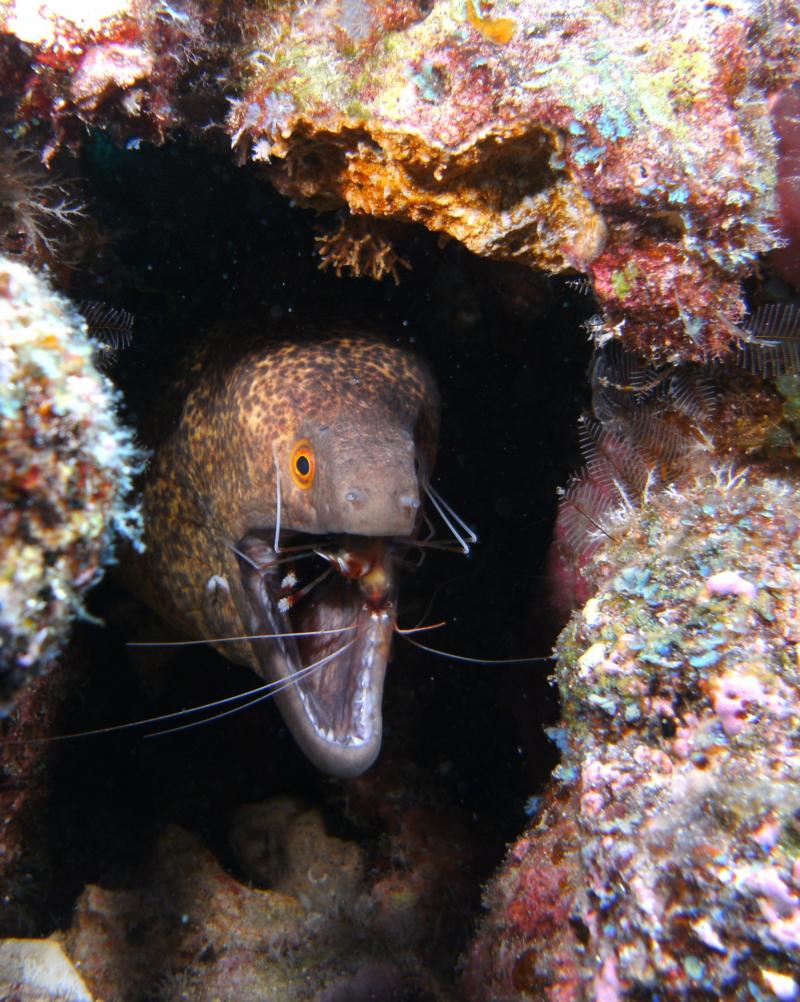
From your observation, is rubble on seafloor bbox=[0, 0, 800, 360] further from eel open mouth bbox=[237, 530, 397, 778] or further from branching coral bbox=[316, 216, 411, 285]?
eel open mouth bbox=[237, 530, 397, 778]

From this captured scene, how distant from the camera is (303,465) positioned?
2.60 metres

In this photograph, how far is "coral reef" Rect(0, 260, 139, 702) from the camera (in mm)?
1180

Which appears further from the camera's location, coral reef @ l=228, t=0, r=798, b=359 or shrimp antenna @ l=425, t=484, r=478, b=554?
shrimp antenna @ l=425, t=484, r=478, b=554

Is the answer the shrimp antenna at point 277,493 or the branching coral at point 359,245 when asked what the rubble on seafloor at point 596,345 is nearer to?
the branching coral at point 359,245

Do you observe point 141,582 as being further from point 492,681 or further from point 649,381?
point 649,381

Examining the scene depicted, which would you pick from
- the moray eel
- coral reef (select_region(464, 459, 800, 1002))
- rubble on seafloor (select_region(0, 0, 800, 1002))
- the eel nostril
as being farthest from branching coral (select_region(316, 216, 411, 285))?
coral reef (select_region(464, 459, 800, 1002))

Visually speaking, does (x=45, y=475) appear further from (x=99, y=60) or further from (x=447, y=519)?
(x=447, y=519)

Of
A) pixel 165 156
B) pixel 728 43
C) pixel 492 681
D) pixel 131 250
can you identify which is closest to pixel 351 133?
pixel 728 43

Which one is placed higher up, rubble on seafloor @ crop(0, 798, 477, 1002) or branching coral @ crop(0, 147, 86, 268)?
branching coral @ crop(0, 147, 86, 268)

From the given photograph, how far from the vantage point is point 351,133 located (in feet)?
6.97

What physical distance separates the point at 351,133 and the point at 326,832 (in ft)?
11.9

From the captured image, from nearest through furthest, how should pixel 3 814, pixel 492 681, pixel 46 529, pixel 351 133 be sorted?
pixel 46 529 → pixel 351 133 → pixel 3 814 → pixel 492 681

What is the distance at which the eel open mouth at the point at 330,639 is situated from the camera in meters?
2.44

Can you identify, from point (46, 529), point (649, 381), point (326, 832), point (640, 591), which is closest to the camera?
point (46, 529)
